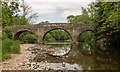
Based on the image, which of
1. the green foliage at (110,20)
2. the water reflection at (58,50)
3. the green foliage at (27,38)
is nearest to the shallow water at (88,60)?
the water reflection at (58,50)

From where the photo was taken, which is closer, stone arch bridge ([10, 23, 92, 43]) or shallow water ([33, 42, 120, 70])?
shallow water ([33, 42, 120, 70])

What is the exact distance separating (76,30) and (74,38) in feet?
5.59

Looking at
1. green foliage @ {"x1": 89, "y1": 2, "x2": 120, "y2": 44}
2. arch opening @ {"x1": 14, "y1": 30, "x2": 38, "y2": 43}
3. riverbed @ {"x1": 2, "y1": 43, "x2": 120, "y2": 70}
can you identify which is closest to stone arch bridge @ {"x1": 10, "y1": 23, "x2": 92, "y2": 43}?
→ arch opening @ {"x1": 14, "y1": 30, "x2": 38, "y2": 43}

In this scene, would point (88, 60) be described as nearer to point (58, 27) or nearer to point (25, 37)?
point (58, 27)

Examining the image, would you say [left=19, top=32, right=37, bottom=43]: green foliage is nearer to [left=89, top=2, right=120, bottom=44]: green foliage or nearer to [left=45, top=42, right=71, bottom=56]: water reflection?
[left=45, top=42, right=71, bottom=56]: water reflection

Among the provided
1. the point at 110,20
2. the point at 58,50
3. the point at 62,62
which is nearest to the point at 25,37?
the point at 58,50

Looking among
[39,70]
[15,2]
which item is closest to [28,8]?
[15,2]

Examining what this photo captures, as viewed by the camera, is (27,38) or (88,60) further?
(27,38)

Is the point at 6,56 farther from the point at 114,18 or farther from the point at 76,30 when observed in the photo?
the point at 76,30

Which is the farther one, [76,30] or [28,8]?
[28,8]

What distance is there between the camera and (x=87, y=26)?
25016 millimetres

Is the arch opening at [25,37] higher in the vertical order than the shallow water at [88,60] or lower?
lower

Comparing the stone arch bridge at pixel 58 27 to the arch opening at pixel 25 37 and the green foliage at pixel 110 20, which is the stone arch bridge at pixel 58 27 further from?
the green foliage at pixel 110 20

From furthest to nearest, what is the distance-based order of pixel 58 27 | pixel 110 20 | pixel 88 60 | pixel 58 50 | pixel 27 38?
1. pixel 27 38
2. pixel 58 27
3. pixel 58 50
4. pixel 110 20
5. pixel 88 60
